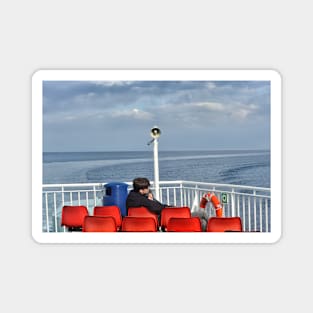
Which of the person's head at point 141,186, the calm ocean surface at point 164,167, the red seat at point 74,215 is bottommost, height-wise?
the calm ocean surface at point 164,167

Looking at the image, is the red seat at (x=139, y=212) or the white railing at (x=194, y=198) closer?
the red seat at (x=139, y=212)

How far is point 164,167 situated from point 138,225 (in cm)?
3277

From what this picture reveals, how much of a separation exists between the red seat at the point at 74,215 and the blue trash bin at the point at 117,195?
4.88 feet

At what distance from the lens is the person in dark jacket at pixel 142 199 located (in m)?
8.05

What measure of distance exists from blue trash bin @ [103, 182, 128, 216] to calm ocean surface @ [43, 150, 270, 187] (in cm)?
2468

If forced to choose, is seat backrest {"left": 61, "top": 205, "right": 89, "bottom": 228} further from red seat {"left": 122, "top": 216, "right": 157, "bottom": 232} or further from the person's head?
red seat {"left": 122, "top": 216, "right": 157, "bottom": 232}

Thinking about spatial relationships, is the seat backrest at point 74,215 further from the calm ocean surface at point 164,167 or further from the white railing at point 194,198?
the calm ocean surface at point 164,167

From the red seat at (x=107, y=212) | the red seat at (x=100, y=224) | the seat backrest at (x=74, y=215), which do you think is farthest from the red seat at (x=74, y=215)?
the red seat at (x=100, y=224)

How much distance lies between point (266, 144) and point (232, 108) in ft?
10.2

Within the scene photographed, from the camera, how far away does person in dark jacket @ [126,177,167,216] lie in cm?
805

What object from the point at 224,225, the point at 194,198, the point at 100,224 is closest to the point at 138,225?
the point at 100,224

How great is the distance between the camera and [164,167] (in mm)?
39344
